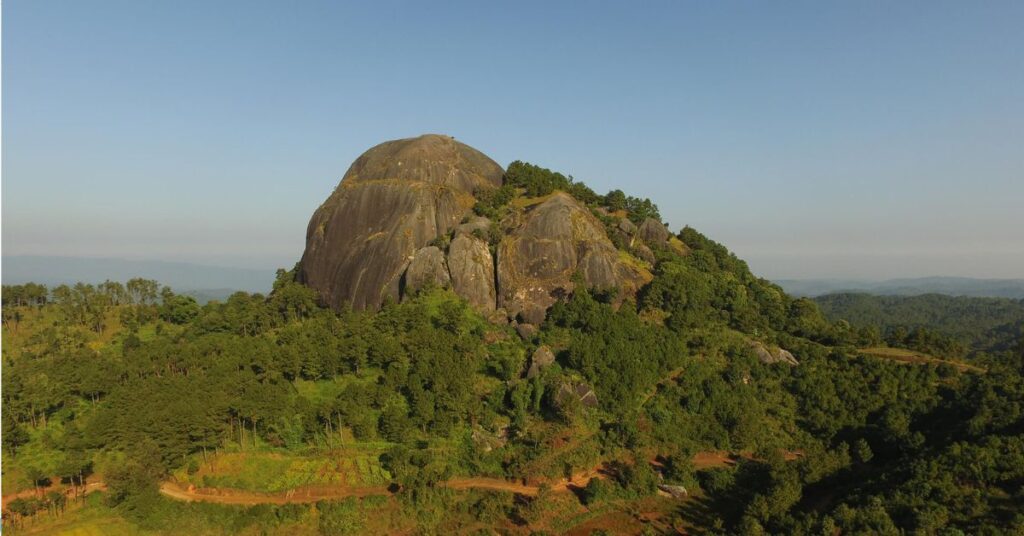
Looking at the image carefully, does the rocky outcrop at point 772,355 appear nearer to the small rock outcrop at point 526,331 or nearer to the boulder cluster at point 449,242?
the boulder cluster at point 449,242

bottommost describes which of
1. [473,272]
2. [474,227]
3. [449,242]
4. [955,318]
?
[955,318]

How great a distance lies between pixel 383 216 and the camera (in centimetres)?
6212

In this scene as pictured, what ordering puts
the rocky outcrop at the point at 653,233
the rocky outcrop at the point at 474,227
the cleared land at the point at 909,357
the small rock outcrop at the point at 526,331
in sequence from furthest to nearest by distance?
the rocky outcrop at the point at 653,233, the rocky outcrop at the point at 474,227, the small rock outcrop at the point at 526,331, the cleared land at the point at 909,357

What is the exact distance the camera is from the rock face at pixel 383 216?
5925 centimetres

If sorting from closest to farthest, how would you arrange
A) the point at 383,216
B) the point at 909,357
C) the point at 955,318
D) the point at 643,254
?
the point at 909,357, the point at 643,254, the point at 383,216, the point at 955,318

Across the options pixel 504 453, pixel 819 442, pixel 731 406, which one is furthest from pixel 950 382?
pixel 504 453

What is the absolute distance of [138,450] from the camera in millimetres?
34000

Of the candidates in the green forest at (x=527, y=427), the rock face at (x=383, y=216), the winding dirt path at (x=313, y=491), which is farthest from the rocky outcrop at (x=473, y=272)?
the winding dirt path at (x=313, y=491)

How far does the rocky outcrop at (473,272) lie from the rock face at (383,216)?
6341mm

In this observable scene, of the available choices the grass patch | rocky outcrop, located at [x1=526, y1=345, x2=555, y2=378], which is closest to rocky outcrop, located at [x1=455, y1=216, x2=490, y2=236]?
rocky outcrop, located at [x1=526, y1=345, x2=555, y2=378]

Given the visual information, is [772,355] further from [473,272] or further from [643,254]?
[473,272]

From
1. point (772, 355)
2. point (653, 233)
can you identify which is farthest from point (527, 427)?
point (653, 233)

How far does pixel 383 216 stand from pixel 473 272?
15.4 metres

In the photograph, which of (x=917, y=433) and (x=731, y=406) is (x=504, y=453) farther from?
(x=917, y=433)
